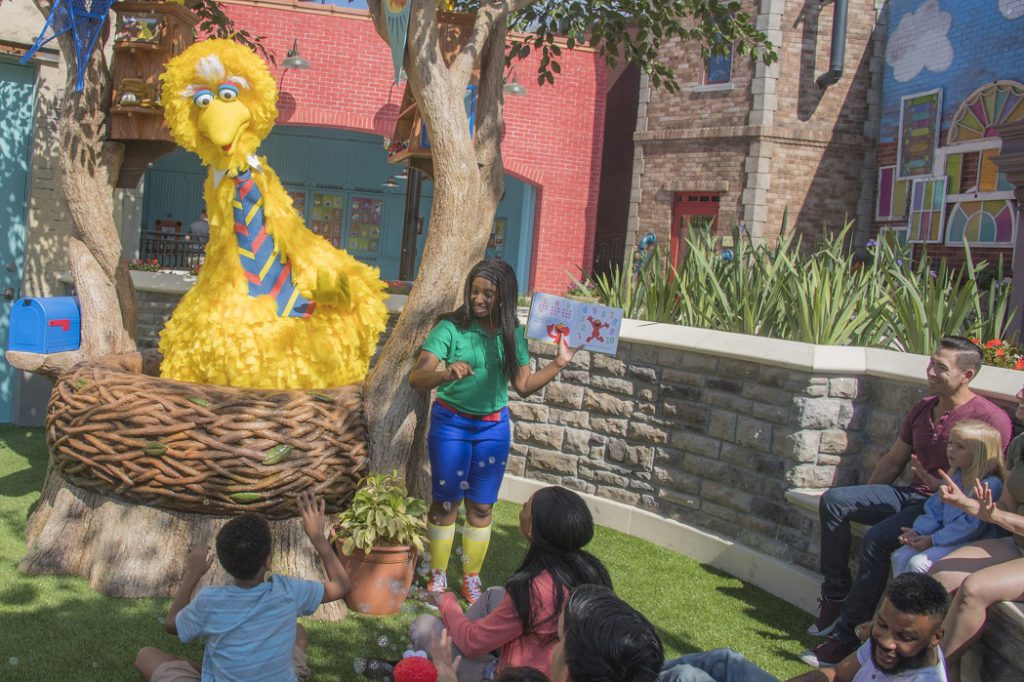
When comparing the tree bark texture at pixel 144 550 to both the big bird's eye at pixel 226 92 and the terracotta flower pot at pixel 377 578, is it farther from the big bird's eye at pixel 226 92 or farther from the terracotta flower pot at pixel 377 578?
the big bird's eye at pixel 226 92

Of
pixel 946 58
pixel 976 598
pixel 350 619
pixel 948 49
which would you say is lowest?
pixel 350 619

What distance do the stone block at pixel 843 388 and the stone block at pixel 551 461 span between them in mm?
1828

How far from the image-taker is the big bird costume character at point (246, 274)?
4.51m

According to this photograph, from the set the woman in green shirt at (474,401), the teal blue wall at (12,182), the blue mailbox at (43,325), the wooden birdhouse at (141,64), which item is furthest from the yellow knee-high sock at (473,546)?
the teal blue wall at (12,182)

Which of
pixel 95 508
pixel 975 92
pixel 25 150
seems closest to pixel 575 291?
pixel 95 508

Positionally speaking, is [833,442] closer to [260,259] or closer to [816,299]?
[816,299]

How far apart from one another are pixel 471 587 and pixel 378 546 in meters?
0.56

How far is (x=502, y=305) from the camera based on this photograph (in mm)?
4488

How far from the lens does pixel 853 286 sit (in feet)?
20.1

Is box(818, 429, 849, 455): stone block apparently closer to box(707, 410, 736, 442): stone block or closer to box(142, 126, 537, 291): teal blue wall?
box(707, 410, 736, 442): stone block

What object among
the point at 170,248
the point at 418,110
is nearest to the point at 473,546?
the point at 418,110

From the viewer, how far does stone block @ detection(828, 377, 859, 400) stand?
5012mm

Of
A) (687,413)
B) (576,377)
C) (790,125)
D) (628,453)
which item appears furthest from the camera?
(790,125)

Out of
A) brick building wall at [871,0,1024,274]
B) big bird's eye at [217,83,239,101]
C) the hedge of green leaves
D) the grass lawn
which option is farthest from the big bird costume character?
brick building wall at [871,0,1024,274]
